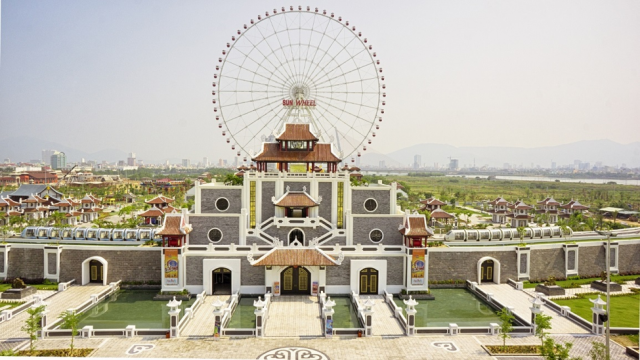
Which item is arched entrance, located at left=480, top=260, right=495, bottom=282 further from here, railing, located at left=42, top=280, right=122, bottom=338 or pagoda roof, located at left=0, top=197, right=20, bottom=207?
pagoda roof, located at left=0, top=197, right=20, bottom=207

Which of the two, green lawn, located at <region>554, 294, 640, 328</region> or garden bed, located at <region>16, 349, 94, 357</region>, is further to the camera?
green lawn, located at <region>554, 294, 640, 328</region>

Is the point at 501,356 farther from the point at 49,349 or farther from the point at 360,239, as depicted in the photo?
the point at 49,349

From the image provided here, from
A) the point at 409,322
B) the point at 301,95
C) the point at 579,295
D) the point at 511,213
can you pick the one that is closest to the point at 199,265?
the point at 409,322

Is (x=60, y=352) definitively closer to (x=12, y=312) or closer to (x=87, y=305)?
(x=87, y=305)

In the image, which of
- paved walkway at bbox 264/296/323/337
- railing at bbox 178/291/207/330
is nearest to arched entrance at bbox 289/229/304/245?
paved walkway at bbox 264/296/323/337

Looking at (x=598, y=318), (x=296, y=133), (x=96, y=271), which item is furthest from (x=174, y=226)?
(x=598, y=318)

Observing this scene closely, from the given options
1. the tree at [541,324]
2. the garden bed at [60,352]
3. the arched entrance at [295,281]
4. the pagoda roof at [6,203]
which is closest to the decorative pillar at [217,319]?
the garden bed at [60,352]

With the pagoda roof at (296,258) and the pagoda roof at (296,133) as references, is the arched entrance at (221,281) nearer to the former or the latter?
the pagoda roof at (296,258)
